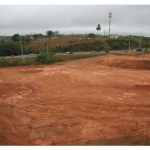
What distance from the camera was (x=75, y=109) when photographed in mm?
12031

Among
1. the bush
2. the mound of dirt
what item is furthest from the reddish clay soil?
the bush

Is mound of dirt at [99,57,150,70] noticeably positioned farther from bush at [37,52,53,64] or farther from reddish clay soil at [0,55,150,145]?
bush at [37,52,53,64]

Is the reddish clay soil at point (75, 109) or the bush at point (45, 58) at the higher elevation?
the bush at point (45, 58)

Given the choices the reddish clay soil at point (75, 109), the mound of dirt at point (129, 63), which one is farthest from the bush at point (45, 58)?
the reddish clay soil at point (75, 109)

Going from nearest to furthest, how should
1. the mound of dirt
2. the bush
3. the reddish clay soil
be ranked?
the reddish clay soil
the mound of dirt
the bush

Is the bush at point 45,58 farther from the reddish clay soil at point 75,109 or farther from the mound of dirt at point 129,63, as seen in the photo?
the reddish clay soil at point 75,109

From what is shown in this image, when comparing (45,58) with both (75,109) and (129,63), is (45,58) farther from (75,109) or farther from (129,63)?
(75,109)

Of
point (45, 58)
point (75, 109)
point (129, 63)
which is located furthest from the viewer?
point (45, 58)

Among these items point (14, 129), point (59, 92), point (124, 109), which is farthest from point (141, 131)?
point (59, 92)

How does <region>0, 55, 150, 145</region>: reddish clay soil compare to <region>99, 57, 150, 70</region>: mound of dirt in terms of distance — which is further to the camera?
<region>99, 57, 150, 70</region>: mound of dirt

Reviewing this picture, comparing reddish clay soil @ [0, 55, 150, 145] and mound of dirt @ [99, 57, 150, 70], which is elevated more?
mound of dirt @ [99, 57, 150, 70]

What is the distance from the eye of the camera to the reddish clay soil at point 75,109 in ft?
29.8

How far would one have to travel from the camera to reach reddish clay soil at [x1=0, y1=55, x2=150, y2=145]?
908 centimetres

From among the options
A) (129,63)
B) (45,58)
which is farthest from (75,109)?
(45,58)
